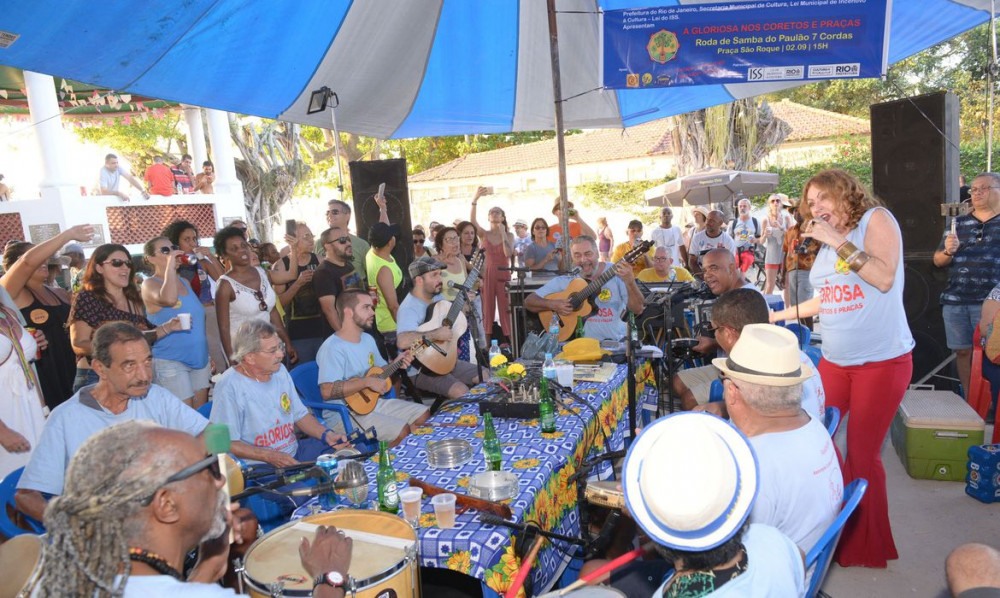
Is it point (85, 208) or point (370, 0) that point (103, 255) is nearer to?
point (370, 0)

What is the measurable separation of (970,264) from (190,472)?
574 centimetres

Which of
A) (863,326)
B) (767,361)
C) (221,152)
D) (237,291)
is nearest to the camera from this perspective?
(767,361)

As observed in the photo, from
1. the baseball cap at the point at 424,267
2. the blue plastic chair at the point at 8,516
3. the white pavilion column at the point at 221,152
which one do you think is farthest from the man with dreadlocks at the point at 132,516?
the white pavilion column at the point at 221,152

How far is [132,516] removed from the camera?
4.90ft

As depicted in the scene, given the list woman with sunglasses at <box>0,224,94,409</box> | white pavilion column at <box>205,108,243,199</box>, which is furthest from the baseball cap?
white pavilion column at <box>205,108,243,199</box>

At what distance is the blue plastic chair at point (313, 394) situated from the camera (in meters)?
4.20

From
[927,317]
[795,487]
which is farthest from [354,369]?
[927,317]

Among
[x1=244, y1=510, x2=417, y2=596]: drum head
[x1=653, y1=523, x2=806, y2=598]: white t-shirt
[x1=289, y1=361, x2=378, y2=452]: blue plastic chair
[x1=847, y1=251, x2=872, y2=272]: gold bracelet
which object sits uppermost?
[x1=847, y1=251, x2=872, y2=272]: gold bracelet

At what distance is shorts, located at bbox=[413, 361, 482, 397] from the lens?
16.2ft

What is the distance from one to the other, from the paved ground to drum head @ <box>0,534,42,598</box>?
3.34 m

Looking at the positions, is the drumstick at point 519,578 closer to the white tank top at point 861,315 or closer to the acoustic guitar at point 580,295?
the white tank top at point 861,315

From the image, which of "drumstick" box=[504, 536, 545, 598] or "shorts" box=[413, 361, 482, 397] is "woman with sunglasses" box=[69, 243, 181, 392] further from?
"drumstick" box=[504, 536, 545, 598]

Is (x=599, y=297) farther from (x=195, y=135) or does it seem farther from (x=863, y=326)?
(x=195, y=135)

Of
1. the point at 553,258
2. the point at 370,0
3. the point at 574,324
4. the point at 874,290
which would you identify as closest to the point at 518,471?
the point at 874,290
